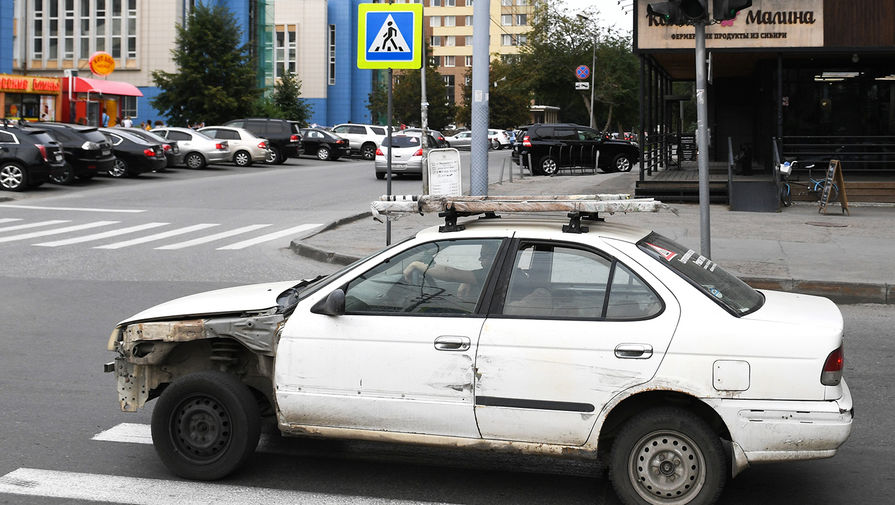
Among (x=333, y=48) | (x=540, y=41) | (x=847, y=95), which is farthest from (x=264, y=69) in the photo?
(x=847, y=95)

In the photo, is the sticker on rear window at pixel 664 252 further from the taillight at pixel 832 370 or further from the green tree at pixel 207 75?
the green tree at pixel 207 75

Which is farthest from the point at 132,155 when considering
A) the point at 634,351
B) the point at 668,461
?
the point at 668,461

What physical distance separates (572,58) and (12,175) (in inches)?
1668

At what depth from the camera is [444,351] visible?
5.08 meters

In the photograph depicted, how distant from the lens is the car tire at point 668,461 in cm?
482

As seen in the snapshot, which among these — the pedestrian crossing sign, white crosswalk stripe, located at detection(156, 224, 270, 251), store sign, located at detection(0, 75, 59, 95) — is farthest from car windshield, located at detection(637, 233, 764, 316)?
store sign, located at detection(0, 75, 59, 95)

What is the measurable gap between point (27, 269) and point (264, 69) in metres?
75.7

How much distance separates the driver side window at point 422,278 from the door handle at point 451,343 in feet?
0.77

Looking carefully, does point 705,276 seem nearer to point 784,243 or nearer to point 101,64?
point 784,243

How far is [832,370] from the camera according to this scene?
15.8 feet

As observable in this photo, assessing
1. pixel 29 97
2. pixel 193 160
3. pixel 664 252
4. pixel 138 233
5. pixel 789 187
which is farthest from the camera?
pixel 29 97

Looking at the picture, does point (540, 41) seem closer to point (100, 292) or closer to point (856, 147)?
point (856, 147)

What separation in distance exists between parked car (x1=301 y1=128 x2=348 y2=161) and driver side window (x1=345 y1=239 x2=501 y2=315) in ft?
Answer: 139

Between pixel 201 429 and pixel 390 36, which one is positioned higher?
pixel 390 36
